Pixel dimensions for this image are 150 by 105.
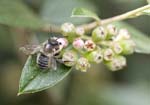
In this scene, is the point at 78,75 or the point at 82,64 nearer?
the point at 82,64

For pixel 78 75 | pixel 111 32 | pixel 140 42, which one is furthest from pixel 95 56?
pixel 78 75

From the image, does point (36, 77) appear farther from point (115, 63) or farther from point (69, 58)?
point (115, 63)

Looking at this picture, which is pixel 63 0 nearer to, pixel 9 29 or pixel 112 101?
pixel 9 29

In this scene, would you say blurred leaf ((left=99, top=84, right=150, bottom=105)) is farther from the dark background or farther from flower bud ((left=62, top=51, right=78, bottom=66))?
flower bud ((left=62, top=51, right=78, bottom=66))

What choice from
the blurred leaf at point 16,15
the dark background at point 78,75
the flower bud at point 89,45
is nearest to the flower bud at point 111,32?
the flower bud at point 89,45

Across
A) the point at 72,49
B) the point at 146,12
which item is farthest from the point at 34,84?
the point at 146,12

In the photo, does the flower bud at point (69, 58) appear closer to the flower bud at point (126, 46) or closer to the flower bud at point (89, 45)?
the flower bud at point (89, 45)
